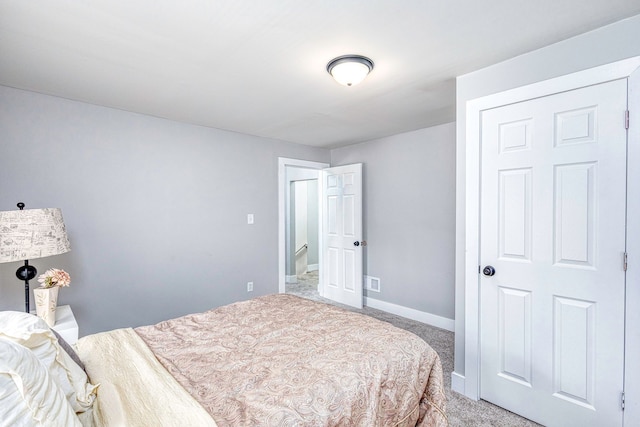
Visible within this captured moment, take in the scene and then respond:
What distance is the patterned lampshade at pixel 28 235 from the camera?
6.16 ft

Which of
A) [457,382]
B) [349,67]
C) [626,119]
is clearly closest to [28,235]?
[349,67]

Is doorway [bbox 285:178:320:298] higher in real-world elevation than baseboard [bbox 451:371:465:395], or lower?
higher

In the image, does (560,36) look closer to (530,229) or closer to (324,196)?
(530,229)

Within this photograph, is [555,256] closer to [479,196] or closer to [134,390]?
[479,196]

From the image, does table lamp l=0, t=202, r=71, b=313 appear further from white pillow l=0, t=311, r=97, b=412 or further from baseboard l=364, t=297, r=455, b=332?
baseboard l=364, t=297, r=455, b=332

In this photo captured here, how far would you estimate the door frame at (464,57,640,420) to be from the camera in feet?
5.30

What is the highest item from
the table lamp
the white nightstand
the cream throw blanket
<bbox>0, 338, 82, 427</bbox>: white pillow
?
the table lamp

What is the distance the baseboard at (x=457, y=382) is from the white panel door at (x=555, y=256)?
15 cm

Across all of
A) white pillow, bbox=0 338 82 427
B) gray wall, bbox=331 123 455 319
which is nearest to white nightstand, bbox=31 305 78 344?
white pillow, bbox=0 338 82 427

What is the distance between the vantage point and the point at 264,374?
51.9 inches

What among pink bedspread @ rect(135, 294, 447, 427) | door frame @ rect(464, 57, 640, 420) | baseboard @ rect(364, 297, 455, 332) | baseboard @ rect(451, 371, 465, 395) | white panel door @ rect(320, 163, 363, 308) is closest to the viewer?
pink bedspread @ rect(135, 294, 447, 427)

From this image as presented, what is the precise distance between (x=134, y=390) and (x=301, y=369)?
2.14ft

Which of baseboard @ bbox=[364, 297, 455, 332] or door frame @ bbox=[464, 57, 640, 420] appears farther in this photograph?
baseboard @ bbox=[364, 297, 455, 332]

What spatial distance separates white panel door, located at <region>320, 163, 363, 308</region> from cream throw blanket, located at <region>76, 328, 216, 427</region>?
3089 mm
